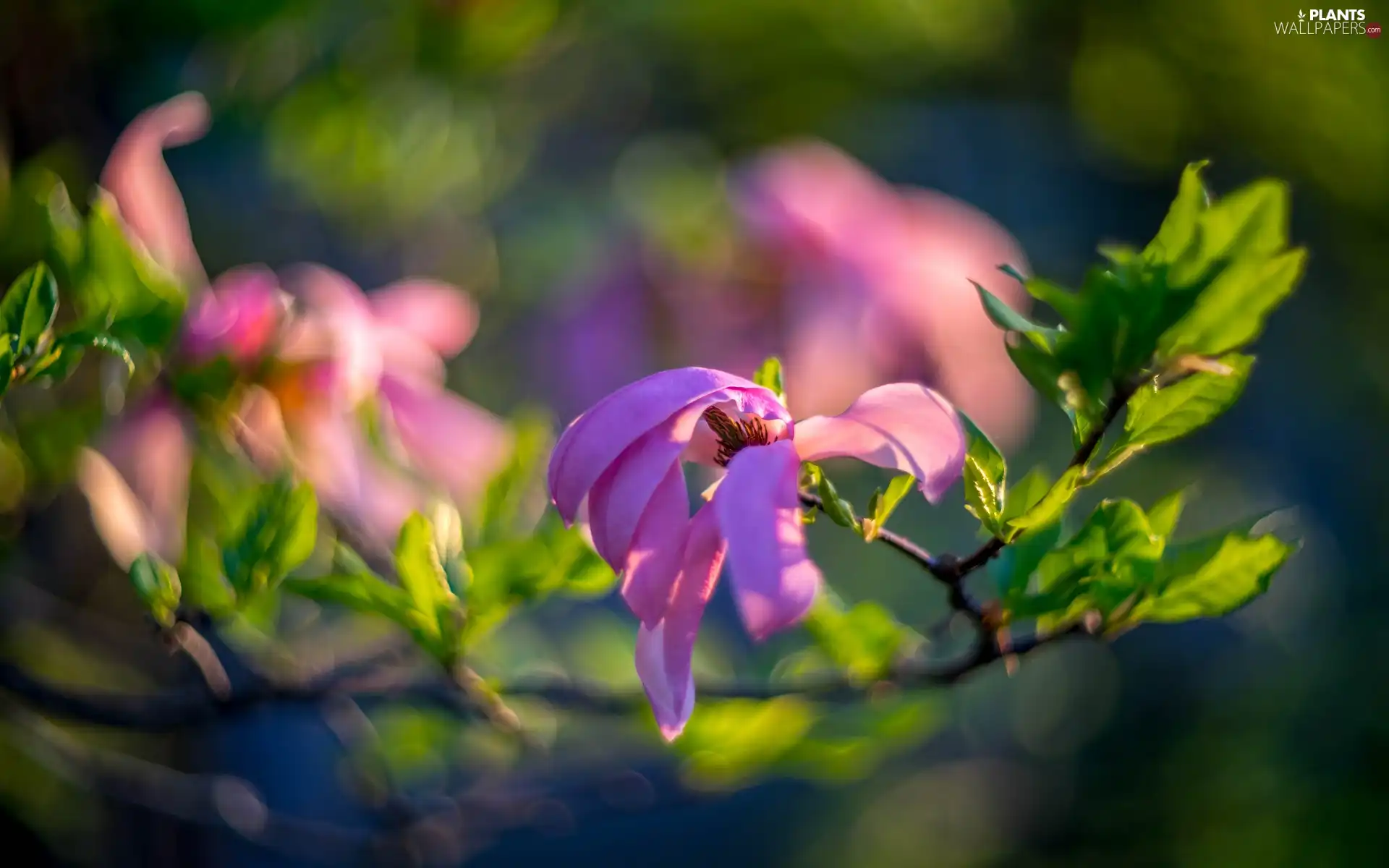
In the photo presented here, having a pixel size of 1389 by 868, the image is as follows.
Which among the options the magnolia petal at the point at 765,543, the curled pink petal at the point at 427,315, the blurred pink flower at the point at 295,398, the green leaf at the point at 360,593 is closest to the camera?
the magnolia petal at the point at 765,543

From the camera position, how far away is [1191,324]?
1.02 ft

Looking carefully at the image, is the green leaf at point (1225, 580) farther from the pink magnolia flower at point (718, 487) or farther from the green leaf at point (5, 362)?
the green leaf at point (5, 362)

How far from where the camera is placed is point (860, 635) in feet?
1.48

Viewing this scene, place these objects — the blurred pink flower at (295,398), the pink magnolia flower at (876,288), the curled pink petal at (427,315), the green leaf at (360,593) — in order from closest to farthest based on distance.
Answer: the green leaf at (360,593) → the blurred pink flower at (295,398) → the curled pink petal at (427,315) → the pink magnolia flower at (876,288)

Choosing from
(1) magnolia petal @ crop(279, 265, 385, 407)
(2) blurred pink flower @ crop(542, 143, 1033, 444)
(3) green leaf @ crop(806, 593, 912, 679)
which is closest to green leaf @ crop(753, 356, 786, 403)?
(3) green leaf @ crop(806, 593, 912, 679)

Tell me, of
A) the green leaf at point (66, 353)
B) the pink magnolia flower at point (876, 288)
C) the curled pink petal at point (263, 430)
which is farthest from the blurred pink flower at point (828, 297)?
the green leaf at point (66, 353)

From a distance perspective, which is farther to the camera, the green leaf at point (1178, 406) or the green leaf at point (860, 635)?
the green leaf at point (860, 635)

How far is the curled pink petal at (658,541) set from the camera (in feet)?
1.03

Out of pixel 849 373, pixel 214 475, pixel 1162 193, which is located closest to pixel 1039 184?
pixel 1162 193

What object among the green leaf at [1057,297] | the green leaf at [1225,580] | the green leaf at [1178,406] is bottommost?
the green leaf at [1225,580]

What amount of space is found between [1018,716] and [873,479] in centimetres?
43

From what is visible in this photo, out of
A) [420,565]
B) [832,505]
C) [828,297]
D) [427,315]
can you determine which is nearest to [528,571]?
[420,565]

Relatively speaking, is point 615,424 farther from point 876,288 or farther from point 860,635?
point 876,288

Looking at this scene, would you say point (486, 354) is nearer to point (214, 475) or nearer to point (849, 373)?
point (849, 373)
